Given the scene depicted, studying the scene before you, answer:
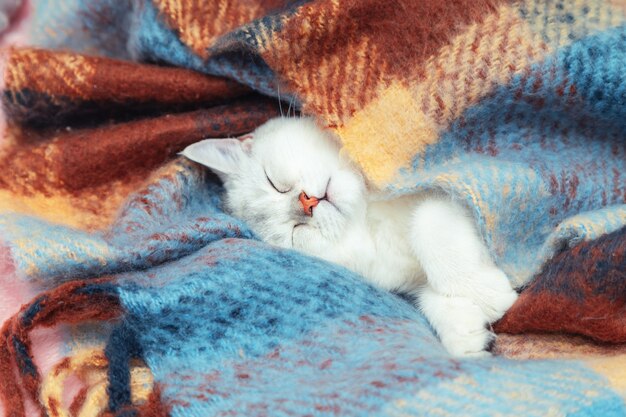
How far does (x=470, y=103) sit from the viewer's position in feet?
3.03

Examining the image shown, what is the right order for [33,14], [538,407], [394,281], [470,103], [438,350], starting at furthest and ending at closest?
[33,14] → [394,281] → [470,103] → [438,350] → [538,407]

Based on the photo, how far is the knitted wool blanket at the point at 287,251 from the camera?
2.32ft

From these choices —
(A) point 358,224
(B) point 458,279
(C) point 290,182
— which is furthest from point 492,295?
(C) point 290,182

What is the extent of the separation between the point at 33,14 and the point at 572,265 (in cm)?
116

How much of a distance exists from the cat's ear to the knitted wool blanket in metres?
0.04

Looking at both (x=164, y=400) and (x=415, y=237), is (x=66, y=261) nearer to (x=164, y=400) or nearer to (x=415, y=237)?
(x=164, y=400)

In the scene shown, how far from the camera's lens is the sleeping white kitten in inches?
35.8

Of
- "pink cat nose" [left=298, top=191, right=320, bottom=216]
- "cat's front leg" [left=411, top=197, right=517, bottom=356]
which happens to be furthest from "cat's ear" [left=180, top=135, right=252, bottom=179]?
"cat's front leg" [left=411, top=197, right=517, bottom=356]

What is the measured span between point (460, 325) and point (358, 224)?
0.93ft

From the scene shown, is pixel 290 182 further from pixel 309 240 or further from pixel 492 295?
pixel 492 295

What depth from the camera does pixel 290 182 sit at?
43.8 inches

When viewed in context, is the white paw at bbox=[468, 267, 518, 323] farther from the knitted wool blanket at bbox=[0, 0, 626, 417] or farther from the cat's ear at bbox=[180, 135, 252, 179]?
the cat's ear at bbox=[180, 135, 252, 179]

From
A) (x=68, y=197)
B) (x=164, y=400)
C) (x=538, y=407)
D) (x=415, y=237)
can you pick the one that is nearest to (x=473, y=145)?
(x=415, y=237)

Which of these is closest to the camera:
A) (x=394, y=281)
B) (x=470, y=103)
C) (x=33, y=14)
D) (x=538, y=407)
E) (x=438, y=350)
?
(x=538, y=407)
